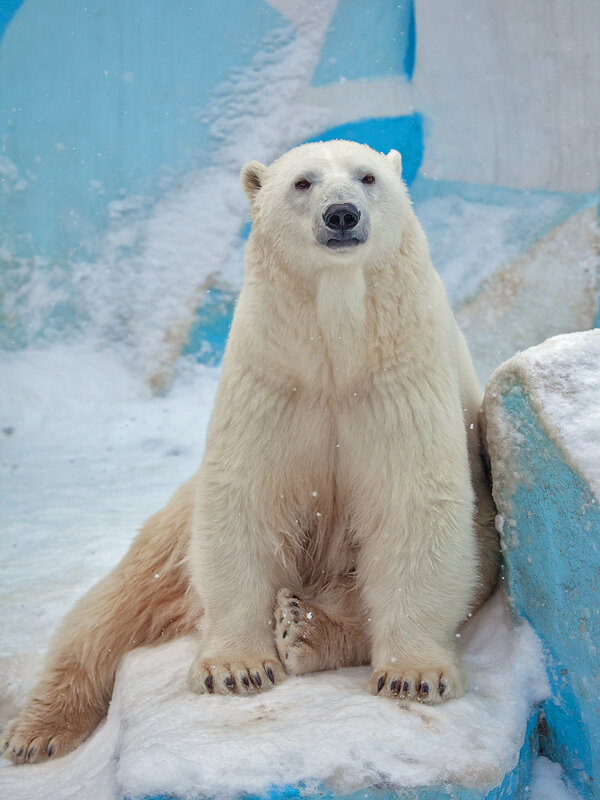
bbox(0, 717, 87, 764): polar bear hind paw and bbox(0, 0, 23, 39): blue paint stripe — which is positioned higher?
bbox(0, 0, 23, 39): blue paint stripe

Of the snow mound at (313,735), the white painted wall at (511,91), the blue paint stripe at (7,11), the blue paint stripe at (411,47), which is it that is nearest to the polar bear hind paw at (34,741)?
the snow mound at (313,735)

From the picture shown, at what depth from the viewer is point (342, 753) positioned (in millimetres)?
1905

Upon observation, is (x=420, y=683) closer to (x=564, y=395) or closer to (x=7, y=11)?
(x=564, y=395)

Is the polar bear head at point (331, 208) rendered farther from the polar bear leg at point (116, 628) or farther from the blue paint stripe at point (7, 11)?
the blue paint stripe at point (7, 11)

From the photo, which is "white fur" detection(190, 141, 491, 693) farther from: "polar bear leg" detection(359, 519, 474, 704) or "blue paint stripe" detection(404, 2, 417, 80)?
"blue paint stripe" detection(404, 2, 417, 80)

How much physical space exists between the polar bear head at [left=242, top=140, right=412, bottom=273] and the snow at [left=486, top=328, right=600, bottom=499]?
1.69 feet

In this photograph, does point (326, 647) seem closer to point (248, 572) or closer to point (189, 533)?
point (248, 572)

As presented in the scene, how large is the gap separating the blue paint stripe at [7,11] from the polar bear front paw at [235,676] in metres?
7.27

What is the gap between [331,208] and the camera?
2.28 meters

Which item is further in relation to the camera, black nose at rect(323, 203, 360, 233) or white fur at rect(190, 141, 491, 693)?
white fur at rect(190, 141, 491, 693)

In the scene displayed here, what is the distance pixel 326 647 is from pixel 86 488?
4.10 meters

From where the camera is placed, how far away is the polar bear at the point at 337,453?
7.84ft

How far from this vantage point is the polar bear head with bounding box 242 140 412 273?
90.5 inches

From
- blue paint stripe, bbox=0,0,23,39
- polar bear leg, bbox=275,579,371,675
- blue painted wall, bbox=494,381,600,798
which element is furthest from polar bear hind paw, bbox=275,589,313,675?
blue paint stripe, bbox=0,0,23,39
